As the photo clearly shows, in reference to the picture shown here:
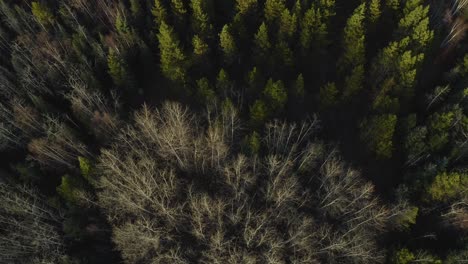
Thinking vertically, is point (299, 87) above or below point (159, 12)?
below

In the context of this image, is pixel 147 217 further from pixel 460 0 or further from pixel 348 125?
pixel 460 0

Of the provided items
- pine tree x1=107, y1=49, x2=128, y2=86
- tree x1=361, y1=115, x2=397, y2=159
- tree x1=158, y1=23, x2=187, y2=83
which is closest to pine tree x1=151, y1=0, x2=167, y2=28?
tree x1=158, y1=23, x2=187, y2=83

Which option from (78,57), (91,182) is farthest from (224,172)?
(78,57)

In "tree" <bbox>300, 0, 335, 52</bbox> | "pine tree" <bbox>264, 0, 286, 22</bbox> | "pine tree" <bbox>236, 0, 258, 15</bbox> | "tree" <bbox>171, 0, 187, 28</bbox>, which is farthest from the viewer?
"tree" <bbox>171, 0, 187, 28</bbox>

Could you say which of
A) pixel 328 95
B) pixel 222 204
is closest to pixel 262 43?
pixel 328 95

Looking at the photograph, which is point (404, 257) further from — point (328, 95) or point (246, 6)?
point (246, 6)

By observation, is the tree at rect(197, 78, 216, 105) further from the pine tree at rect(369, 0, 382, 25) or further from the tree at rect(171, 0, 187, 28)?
the pine tree at rect(369, 0, 382, 25)

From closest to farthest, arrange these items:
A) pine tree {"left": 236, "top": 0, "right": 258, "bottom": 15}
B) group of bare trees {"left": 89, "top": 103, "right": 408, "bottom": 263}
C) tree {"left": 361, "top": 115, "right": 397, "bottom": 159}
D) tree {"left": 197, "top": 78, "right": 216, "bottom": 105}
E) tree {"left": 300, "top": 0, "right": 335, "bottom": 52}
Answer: group of bare trees {"left": 89, "top": 103, "right": 408, "bottom": 263}
tree {"left": 361, "top": 115, "right": 397, "bottom": 159}
tree {"left": 197, "top": 78, "right": 216, "bottom": 105}
tree {"left": 300, "top": 0, "right": 335, "bottom": 52}
pine tree {"left": 236, "top": 0, "right": 258, "bottom": 15}
